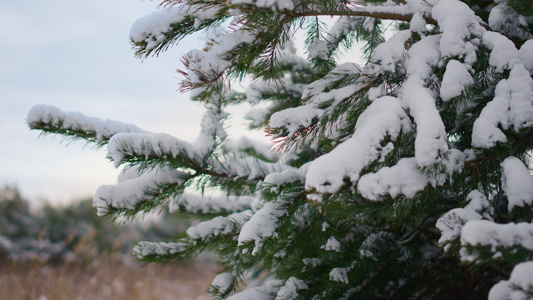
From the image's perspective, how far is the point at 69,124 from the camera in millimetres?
1517

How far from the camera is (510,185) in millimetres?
952

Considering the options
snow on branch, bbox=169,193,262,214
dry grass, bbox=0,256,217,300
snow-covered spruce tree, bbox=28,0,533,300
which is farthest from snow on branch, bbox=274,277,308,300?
dry grass, bbox=0,256,217,300

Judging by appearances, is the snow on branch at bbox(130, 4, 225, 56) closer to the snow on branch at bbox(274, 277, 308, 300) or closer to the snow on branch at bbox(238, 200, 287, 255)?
the snow on branch at bbox(238, 200, 287, 255)

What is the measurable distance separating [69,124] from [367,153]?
4.04ft

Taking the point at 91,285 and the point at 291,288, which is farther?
the point at 91,285

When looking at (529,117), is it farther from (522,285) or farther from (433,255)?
(433,255)

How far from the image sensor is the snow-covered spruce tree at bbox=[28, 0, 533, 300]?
2.89 ft

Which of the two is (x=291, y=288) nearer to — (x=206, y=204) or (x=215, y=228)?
(x=215, y=228)

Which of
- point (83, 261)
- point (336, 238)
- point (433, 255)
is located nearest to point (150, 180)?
point (336, 238)

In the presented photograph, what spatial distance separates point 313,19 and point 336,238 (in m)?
0.93

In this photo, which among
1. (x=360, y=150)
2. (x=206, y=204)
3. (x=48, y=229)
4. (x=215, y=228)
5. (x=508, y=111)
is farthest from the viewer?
(x=48, y=229)

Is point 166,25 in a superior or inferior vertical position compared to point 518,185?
superior

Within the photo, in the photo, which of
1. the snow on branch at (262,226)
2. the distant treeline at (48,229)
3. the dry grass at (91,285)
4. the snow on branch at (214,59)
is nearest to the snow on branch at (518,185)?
the snow on branch at (262,226)

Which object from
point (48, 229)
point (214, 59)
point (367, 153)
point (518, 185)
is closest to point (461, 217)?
point (518, 185)
